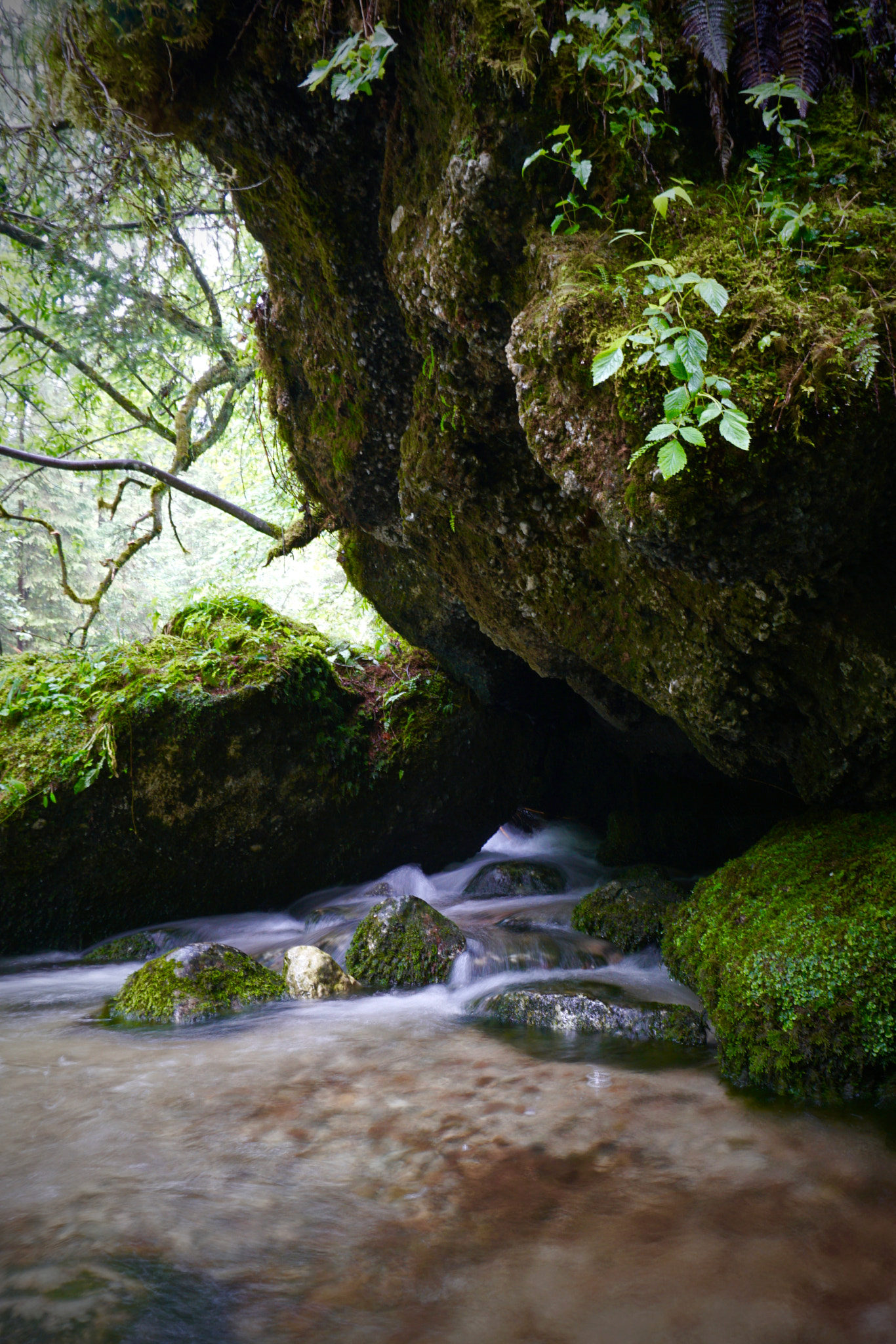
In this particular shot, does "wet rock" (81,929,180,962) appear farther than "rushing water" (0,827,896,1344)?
Yes

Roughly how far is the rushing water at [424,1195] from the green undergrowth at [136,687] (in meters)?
2.32

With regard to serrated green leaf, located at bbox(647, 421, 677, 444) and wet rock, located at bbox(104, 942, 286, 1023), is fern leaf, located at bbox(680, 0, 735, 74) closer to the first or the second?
serrated green leaf, located at bbox(647, 421, 677, 444)

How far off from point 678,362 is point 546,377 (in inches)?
31.0

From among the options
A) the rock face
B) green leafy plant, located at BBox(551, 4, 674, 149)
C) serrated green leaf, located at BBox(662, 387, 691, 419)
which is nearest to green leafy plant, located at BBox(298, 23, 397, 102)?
the rock face

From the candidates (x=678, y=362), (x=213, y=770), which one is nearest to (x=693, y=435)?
(x=678, y=362)

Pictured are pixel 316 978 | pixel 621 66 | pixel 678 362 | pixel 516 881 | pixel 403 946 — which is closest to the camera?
pixel 678 362

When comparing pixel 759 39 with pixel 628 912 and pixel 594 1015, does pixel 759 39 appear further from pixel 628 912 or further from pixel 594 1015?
pixel 628 912

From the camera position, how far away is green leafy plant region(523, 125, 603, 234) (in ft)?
9.52

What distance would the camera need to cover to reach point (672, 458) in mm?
2428

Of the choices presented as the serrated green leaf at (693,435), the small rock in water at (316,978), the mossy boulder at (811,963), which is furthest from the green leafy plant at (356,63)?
the small rock in water at (316,978)

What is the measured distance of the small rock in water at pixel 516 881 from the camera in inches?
281

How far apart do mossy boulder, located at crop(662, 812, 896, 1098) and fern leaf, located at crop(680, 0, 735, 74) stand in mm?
3294

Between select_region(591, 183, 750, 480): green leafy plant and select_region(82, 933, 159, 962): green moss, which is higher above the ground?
select_region(591, 183, 750, 480): green leafy plant

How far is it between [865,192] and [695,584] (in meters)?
1.66
